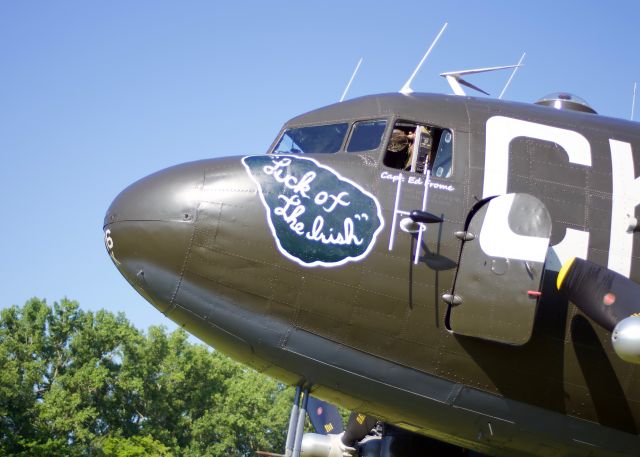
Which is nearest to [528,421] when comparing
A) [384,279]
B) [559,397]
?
[559,397]

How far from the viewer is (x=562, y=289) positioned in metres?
9.05

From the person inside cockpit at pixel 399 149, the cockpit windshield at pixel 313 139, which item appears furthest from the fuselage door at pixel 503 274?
the cockpit windshield at pixel 313 139

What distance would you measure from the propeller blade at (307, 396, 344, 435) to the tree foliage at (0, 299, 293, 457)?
2852 cm

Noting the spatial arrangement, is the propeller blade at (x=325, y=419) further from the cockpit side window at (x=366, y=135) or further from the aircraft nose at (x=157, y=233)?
the aircraft nose at (x=157, y=233)

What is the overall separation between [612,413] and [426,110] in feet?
14.3

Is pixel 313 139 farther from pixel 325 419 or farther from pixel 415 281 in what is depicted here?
pixel 325 419

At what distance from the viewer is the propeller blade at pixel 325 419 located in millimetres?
20031

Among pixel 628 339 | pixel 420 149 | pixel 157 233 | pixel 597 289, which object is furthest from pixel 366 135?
pixel 628 339

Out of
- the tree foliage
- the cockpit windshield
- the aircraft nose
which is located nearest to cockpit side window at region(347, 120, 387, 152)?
the cockpit windshield

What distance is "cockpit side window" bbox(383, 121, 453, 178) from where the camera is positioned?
32.8 feet

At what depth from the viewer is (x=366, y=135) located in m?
10.3

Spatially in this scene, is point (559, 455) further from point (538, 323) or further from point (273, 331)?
point (273, 331)

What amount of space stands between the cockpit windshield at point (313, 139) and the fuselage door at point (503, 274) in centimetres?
221

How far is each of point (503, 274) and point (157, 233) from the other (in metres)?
4.01
